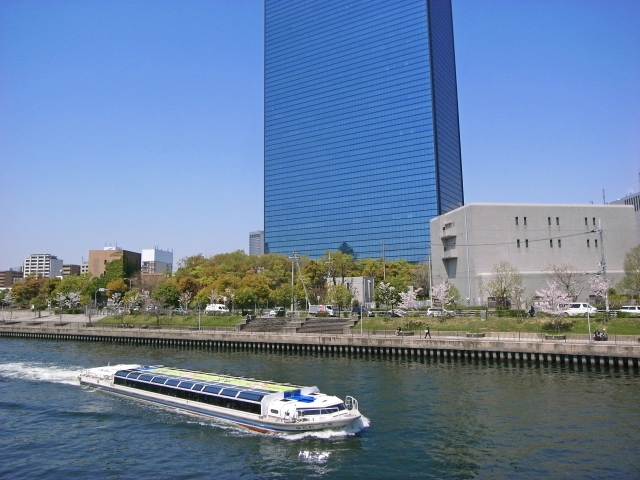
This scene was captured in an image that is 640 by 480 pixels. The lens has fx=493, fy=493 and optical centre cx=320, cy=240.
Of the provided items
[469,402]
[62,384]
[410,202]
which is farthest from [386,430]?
[410,202]

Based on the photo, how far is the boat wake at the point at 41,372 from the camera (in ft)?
173

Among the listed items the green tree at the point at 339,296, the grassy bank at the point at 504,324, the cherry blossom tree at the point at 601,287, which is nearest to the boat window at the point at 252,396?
the grassy bank at the point at 504,324

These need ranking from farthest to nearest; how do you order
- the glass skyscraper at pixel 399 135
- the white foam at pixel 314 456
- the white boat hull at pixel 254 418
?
1. the glass skyscraper at pixel 399 135
2. the white boat hull at pixel 254 418
3. the white foam at pixel 314 456

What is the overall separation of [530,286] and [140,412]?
250 feet

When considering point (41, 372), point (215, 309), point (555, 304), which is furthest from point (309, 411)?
point (215, 309)

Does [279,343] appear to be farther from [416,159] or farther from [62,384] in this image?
[416,159]

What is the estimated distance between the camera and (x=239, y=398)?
35.5 meters

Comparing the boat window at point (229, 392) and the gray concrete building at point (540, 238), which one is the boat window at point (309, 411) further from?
the gray concrete building at point (540, 238)

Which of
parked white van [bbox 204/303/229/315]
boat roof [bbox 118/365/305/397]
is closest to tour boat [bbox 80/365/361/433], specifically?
boat roof [bbox 118/365/305/397]

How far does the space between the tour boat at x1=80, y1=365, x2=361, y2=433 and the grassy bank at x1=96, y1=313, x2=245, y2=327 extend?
160ft

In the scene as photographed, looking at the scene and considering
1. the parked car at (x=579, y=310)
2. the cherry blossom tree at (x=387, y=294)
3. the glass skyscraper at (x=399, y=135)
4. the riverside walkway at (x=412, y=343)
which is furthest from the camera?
the glass skyscraper at (x=399, y=135)

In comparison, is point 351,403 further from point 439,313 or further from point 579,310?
point 579,310

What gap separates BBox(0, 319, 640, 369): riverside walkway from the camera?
53.8m

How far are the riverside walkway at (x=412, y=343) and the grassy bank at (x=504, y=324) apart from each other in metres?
4.36
